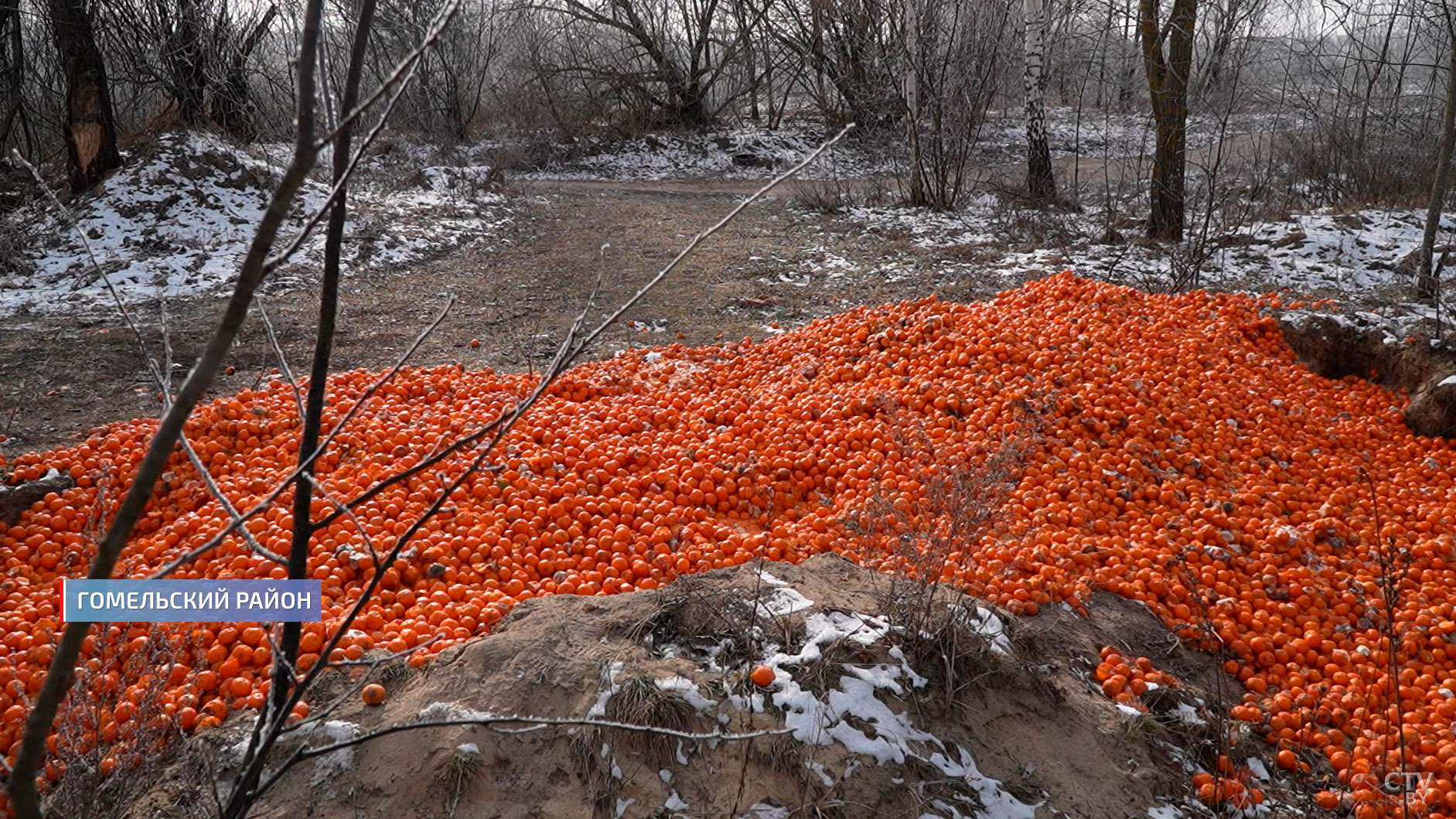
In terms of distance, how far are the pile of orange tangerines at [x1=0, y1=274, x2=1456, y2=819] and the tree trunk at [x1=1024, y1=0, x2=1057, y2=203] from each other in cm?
A: 572

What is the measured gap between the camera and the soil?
7.63 ft

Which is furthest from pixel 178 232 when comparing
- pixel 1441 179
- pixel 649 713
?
pixel 1441 179

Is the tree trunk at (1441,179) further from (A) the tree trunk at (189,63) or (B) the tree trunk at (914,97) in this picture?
(A) the tree trunk at (189,63)

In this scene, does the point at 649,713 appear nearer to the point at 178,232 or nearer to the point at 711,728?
the point at 711,728

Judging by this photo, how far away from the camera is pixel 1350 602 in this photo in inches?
148

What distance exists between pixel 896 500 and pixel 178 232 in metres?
8.42

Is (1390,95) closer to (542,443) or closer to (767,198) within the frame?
(767,198)

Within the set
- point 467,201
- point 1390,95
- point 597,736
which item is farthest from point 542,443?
point 1390,95

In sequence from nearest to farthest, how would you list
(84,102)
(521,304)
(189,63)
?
1. (521,304)
2. (84,102)
3. (189,63)

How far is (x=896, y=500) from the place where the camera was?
13.2ft

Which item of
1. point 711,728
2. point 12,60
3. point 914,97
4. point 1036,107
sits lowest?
point 711,728

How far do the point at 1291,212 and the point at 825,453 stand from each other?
8.49 metres

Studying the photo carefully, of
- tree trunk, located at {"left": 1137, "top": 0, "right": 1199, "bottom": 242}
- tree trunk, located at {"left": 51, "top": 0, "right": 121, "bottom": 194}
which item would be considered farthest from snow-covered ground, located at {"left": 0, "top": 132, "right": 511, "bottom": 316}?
tree trunk, located at {"left": 1137, "top": 0, "right": 1199, "bottom": 242}

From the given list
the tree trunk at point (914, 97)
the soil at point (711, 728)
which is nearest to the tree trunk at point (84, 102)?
the tree trunk at point (914, 97)
